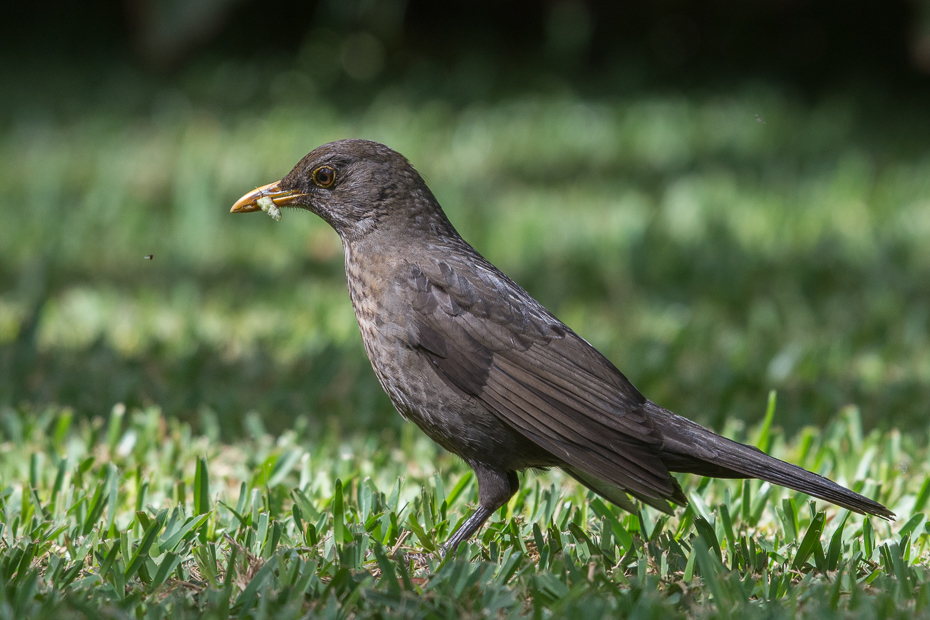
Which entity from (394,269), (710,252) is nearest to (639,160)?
(710,252)

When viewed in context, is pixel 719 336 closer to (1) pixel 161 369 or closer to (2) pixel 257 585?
(1) pixel 161 369

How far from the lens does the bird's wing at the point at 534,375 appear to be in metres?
3.17

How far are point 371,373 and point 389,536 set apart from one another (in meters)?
1.82

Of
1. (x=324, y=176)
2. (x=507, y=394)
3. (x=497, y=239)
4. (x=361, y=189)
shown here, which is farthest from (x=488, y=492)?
(x=497, y=239)

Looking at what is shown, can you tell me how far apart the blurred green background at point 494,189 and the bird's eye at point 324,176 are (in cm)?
113

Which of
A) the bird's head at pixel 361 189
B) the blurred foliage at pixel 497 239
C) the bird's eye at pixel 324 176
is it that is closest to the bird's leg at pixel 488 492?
the bird's head at pixel 361 189

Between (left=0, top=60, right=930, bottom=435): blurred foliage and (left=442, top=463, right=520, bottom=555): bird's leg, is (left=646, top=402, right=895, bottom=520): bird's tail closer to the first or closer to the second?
(left=442, top=463, right=520, bottom=555): bird's leg

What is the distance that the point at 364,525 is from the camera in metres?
3.30

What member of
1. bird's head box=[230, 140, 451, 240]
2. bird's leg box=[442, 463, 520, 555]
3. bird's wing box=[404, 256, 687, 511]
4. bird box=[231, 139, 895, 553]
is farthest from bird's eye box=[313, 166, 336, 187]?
bird's leg box=[442, 463, 520, 555]

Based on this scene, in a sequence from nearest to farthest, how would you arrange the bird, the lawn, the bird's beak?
1. the lawn
2. the bird
3. the bird's beak

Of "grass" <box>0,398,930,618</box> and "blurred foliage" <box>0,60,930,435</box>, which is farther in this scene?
"blurred foliage" <box>0,60,930,435</box>

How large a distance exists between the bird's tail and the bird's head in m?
1.08

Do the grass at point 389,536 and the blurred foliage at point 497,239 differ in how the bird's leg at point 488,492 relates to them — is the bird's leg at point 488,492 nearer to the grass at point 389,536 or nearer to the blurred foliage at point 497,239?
the grass at point 389,536

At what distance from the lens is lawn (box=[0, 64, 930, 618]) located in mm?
2965
